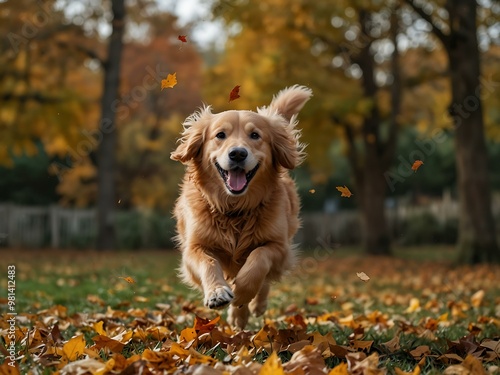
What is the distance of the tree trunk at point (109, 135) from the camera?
17406 millimetres

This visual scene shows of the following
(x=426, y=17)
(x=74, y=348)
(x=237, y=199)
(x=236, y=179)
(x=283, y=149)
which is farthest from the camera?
(x=426, y=17)

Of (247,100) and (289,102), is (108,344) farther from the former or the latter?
(247,100)

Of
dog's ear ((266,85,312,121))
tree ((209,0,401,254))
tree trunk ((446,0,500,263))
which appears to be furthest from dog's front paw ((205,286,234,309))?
tree ((209,0,401,254))

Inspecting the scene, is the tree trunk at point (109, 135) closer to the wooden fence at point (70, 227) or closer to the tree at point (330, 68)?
the tree at point (330, 68)

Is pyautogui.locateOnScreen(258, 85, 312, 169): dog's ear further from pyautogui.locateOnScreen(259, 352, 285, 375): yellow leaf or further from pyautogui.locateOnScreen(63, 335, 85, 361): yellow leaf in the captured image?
pyautogui.locateOnScreen(259, 352, 285, 375): yellow leaf

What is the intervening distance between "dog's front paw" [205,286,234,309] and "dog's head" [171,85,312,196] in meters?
0.66

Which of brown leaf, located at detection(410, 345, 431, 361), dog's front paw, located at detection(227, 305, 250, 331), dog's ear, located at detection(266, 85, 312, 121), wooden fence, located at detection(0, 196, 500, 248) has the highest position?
dog's ear, located at detection(266, 85, 312, 121)

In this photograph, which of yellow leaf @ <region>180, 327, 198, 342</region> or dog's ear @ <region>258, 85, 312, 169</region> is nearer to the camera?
yellow leaf @ <region>180, 327, 198, 342</region>

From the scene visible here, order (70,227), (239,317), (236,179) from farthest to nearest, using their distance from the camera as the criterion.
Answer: (70,227) → (239,317) → (236,179)

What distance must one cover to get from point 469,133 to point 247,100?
→ 5.85 meters

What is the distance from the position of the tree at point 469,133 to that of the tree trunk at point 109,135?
8848mm

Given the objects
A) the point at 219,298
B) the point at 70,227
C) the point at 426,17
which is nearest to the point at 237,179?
the point at 219,298

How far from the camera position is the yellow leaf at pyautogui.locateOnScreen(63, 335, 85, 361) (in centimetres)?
305

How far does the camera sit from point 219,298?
11.7 ft
